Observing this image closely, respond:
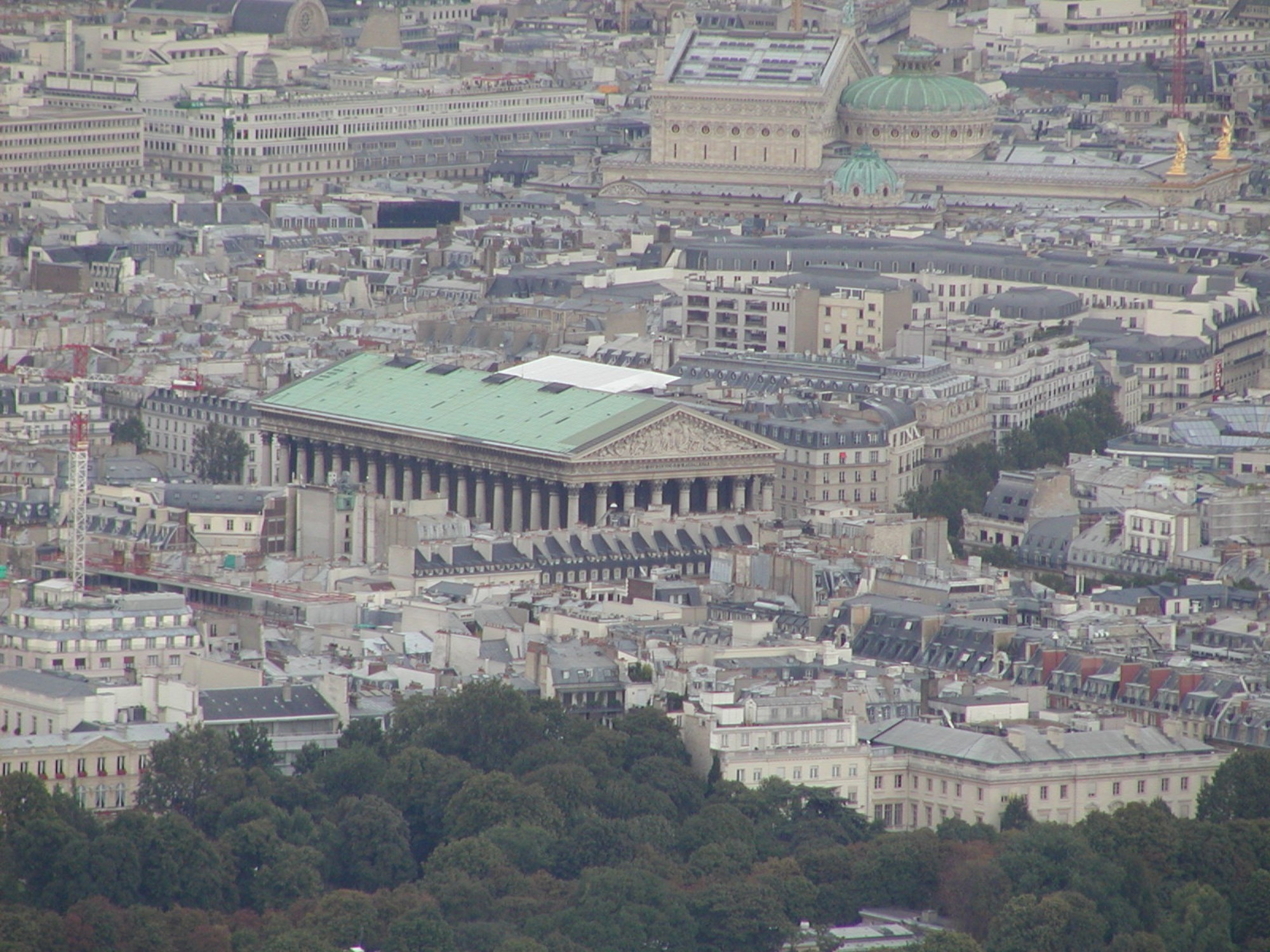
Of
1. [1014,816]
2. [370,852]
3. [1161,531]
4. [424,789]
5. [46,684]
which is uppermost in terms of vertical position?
[46,684]

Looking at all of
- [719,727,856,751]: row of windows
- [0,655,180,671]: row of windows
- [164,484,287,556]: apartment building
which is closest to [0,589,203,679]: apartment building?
[0,655,180,671]: row of windows

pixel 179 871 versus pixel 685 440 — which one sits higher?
pixel 685 440

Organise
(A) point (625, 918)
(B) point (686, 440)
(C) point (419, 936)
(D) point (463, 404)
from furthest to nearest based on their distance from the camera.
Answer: (D) point (463, 404)
(B) point (686, 440)
(A) point (625, 918)
(C) point (419, 936)

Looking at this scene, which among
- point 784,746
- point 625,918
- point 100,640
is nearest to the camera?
point 625,918

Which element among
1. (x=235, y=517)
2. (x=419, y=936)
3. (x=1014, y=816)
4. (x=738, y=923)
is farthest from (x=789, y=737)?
(x=235, y=517)

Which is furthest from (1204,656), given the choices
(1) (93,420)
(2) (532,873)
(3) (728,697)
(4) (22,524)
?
(1) (93,420)

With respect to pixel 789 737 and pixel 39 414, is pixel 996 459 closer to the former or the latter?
pixel 39 414

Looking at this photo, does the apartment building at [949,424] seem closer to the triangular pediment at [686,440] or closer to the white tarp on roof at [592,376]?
the triangular pediment at [686,440]
